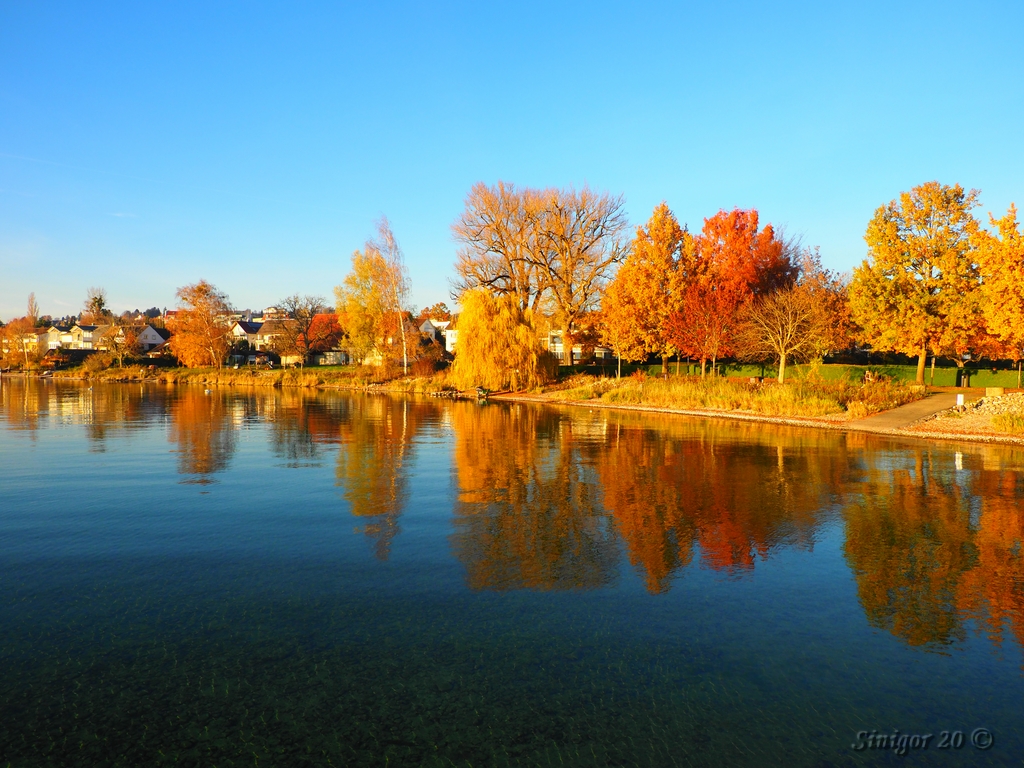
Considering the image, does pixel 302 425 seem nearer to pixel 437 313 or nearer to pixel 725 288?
pixel 725 288

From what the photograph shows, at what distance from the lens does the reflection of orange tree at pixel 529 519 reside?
9.49 meters

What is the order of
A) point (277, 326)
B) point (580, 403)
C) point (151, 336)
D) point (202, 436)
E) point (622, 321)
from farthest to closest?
point (151, 336) < point (277, 326) < point (622, 321) < point (580, 403) < point (202, 436)

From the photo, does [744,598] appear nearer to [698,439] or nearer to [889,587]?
[889,587]

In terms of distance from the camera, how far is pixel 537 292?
55906 millimetres

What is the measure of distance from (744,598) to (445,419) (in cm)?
2595

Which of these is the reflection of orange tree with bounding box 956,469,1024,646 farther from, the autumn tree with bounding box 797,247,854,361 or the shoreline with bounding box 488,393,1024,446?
the autumn tree with bounding box 797,247,854,361

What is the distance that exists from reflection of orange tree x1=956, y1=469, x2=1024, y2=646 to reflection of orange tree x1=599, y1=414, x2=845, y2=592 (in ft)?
8.05

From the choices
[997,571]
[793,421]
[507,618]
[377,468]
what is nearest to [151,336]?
[793,421]

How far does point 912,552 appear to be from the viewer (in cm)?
1045

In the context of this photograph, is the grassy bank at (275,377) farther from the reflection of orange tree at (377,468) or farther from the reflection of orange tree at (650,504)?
Answer: the reflection of orange tree at (650,504)

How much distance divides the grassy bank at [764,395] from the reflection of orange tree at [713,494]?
22.3 ft

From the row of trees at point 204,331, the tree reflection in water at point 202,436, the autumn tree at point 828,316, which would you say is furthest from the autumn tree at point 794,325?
the row of trees at point 204,331

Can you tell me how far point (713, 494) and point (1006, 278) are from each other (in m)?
25.4

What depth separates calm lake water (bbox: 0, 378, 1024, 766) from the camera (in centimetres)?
563
